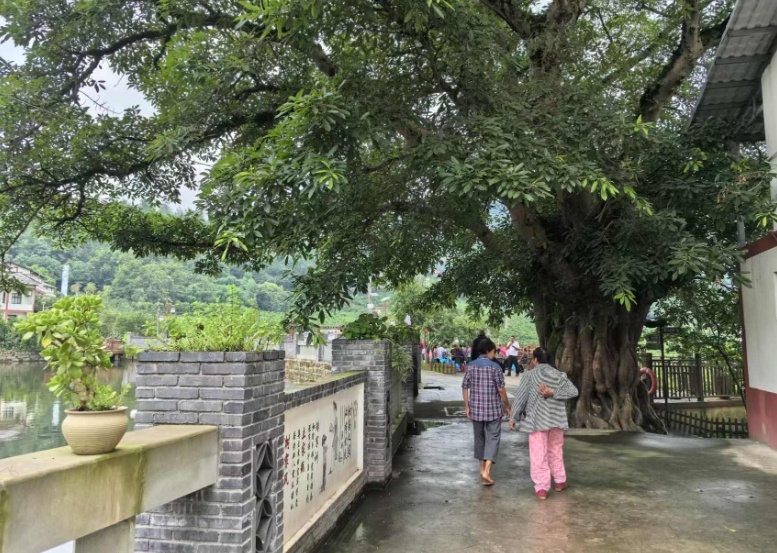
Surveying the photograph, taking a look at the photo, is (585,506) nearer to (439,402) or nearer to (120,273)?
(439,402)

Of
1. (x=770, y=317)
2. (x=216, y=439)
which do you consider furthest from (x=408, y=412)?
(x=216, y=439)

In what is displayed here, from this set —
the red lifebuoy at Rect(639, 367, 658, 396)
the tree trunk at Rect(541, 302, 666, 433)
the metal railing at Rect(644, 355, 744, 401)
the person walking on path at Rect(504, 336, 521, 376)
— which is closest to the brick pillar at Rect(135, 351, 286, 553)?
the tree trunk at Rect(541, 302, 666, 433)

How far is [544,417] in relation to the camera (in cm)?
543

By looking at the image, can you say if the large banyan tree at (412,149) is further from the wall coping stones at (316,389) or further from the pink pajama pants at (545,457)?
the pink pajama pants at (545,457)

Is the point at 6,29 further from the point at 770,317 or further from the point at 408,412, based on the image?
the point at 770,317

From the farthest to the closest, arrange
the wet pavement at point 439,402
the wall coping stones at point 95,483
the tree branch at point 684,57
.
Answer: the wet pavement at point 439,402
the tree branch at point 684,57
the wall coping stones at point 95,483

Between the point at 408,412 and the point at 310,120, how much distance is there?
21.8ft

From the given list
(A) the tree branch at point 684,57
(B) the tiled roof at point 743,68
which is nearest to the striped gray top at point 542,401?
(A) the tree branch at point 684,57

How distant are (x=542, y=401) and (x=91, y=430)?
433 cm

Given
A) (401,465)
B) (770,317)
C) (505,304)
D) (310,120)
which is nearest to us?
(310,120)

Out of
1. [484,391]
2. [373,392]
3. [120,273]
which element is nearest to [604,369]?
[484,391]

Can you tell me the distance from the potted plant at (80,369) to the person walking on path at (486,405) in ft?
13.4

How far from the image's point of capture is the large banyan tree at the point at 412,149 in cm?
551

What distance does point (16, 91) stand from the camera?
7.84 metres
